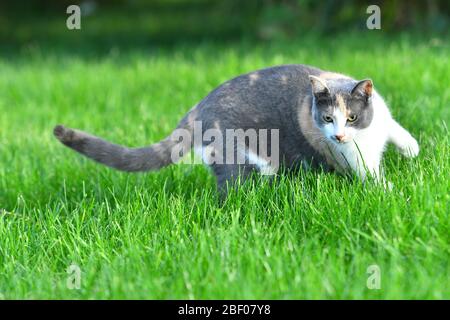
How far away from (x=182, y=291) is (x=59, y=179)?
2033 millimetres

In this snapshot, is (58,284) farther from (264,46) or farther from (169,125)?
(264,46)

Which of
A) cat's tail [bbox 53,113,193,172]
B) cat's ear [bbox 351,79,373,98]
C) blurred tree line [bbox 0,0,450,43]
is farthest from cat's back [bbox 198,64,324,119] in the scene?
blurred tree line [bbox 0,0,450,43]

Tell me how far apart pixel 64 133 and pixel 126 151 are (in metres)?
0.36

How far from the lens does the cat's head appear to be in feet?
11.7

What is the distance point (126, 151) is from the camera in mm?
3898

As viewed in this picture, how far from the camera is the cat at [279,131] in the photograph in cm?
368

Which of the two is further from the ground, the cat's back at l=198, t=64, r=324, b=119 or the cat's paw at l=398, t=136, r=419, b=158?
the cat's back at l=198, t=64, r=324, b=119

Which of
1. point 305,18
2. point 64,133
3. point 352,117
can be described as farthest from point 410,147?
point 305,18

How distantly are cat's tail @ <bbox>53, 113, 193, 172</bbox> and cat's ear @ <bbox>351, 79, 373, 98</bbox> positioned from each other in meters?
0.96

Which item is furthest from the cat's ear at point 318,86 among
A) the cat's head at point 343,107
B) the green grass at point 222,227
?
the green grass at point 222,227

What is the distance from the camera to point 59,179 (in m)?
4.55

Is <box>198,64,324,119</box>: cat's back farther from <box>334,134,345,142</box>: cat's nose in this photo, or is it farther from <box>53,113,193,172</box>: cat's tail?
<box>334,134,345,142</box>: cat's nose

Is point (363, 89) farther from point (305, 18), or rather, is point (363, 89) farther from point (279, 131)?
point (305, 18)
